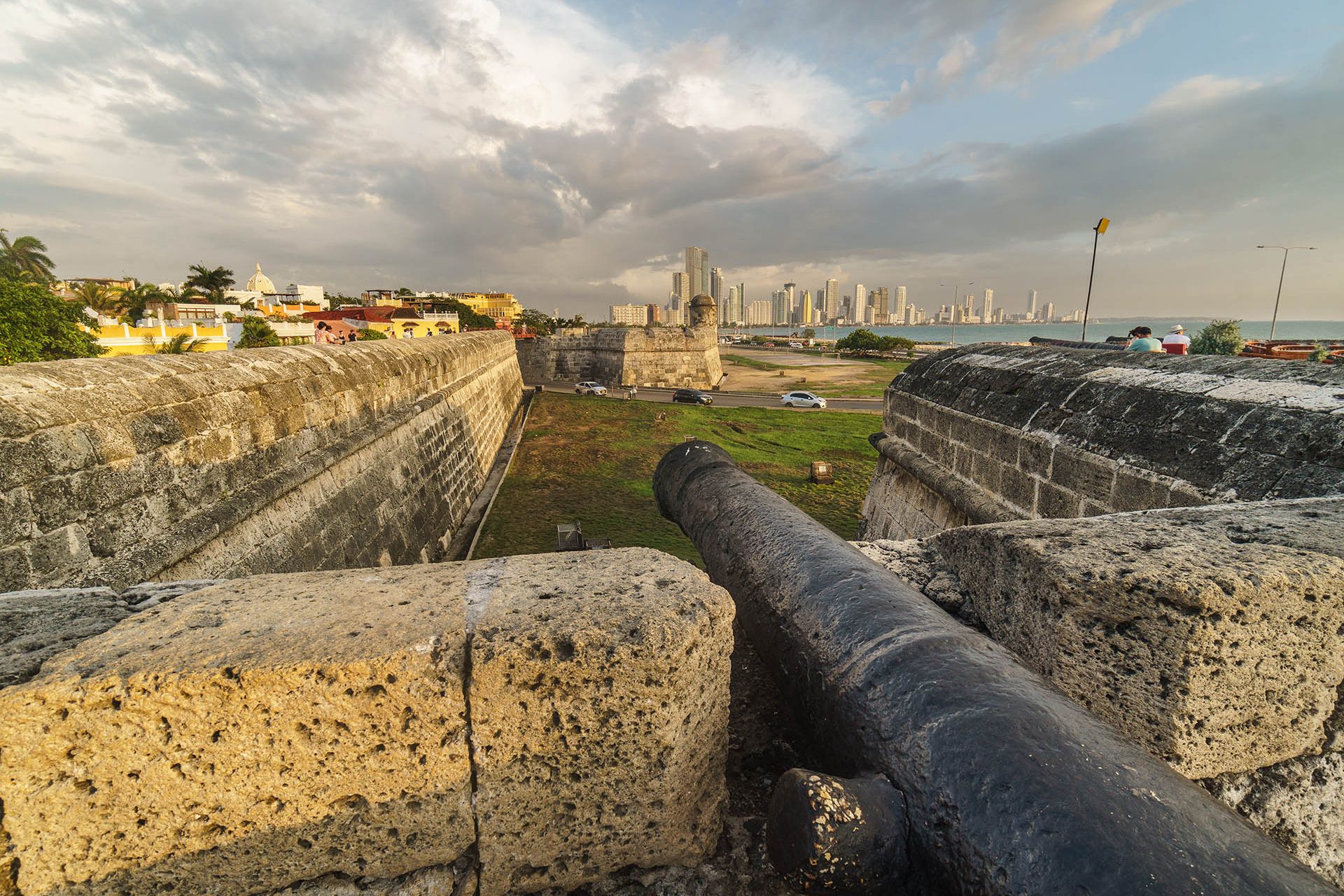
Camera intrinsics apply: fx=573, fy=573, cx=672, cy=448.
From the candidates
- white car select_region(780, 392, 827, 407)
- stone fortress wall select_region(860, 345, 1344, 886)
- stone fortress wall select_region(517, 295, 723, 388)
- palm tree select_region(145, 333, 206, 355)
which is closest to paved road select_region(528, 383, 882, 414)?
white car select_region(780, 392, 827, 407)

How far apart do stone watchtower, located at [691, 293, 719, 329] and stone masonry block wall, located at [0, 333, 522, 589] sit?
27688 mm

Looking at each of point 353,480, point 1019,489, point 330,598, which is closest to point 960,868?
point 330,598

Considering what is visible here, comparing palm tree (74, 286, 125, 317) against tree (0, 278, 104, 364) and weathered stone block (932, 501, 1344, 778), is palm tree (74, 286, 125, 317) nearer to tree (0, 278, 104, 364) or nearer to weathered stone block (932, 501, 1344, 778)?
tree (0, 278, 104, 364)

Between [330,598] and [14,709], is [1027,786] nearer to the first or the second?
[330,598]

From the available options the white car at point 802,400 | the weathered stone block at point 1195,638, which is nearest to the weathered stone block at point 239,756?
the weathered stone block at point 1195,638

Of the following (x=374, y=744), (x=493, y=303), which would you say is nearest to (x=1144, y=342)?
(x=374, y=744)

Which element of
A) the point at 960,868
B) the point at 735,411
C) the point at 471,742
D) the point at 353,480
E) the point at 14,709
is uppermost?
the point at 14,709

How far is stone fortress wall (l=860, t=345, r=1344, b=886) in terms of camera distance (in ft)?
4.57

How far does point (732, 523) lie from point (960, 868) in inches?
66.8

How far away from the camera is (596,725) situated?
1.20 meters

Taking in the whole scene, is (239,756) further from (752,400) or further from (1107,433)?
(752,400)

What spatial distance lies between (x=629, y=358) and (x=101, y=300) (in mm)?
37088

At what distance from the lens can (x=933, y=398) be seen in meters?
4.95

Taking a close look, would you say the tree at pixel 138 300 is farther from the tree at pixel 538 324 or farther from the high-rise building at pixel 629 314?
the high-rise building at pixel 629 314
